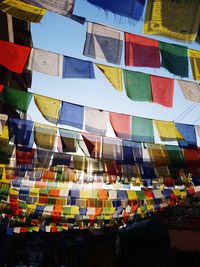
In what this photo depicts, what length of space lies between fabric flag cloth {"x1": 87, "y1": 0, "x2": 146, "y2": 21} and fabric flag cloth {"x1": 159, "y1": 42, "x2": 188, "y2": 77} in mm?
1142

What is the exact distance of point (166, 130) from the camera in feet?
26.8

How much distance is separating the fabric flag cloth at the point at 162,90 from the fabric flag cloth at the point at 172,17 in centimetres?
173

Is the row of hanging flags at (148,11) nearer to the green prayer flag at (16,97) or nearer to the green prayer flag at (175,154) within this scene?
the green prayer flag at (16,97)

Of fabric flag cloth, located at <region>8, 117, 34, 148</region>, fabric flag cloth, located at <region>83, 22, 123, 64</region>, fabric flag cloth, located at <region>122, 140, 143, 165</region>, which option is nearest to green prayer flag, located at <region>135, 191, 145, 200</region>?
fabric flag cloth, located at <region>122, 140, 143, 165</region>

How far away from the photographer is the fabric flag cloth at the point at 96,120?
7.73 meters

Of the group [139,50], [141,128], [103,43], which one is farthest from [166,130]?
[103,43]

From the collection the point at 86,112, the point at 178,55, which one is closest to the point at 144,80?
the point at 178,55

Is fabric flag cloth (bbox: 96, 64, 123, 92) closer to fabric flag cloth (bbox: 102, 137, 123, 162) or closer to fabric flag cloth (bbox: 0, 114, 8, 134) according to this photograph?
fabric flag cloth (bbox: 102, 137, 123, 162)

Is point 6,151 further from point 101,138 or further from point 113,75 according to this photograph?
point 113,75

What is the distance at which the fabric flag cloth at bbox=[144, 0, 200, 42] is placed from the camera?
4445 millimetres

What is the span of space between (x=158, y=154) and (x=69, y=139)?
130 inches

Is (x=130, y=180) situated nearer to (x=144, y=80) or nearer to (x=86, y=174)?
(x=86, y=174)

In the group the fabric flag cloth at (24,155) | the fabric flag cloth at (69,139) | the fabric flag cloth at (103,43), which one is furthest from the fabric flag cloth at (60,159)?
the fabric flag cloth at (103,43)

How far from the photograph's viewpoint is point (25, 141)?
8.99 metres
